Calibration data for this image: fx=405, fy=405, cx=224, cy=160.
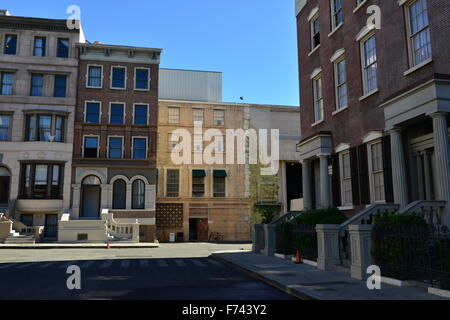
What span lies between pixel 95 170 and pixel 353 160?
25.5 m

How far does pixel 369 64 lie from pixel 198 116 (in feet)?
93.4

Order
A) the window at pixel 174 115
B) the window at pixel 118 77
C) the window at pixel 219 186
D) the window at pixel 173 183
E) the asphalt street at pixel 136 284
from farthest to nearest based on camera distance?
the window at pixel 219 186 → the window at pixel 174 115 → the window at pixel 173 183 → the window at pixel 118 77 → the asphalt street at pixel 136 284

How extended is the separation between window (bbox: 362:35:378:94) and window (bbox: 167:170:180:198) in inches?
1099

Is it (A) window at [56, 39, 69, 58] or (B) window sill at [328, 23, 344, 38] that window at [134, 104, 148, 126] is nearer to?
(A) window at [56, 39, 69, 58]

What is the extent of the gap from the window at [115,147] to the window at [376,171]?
1027 inches

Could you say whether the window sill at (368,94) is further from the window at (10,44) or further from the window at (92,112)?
the window at (10,44)

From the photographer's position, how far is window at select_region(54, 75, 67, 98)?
118 feet

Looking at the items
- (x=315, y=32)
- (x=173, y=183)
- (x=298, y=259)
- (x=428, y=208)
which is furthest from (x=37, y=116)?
(x=428, y=208)

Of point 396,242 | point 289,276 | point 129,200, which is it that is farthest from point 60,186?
point 396,242

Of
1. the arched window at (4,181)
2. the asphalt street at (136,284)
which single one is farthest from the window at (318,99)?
the arched window at (4,181)

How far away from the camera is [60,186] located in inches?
1358

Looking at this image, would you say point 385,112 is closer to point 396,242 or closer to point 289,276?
point 396,242

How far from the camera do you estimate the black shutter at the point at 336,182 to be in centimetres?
1730

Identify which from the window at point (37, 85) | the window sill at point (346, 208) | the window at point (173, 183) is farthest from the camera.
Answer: the window at point (173, 183)
